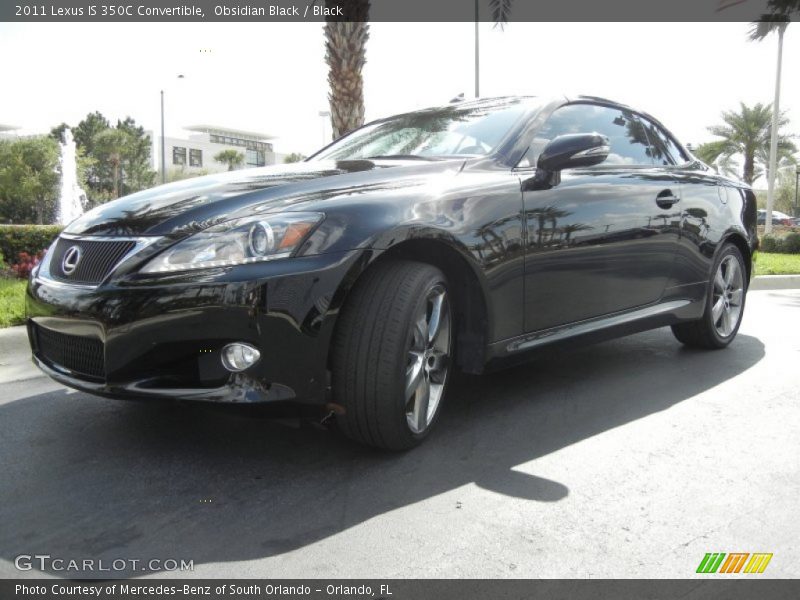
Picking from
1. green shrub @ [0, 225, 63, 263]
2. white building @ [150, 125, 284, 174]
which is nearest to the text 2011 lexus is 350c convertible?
green shrub @ [0, 225, 63, 263]

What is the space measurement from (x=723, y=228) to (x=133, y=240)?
3.79m

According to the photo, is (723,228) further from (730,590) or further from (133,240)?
(133,240)

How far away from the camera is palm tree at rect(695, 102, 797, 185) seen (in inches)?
1420

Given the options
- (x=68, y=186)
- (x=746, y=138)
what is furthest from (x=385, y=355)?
(x=68, y=186)

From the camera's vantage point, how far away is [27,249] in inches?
369

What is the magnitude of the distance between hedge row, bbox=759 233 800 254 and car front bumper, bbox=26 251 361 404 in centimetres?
2048

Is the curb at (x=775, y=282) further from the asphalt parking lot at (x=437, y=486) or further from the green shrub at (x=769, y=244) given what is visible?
the green shrub at (x=769, y=244)

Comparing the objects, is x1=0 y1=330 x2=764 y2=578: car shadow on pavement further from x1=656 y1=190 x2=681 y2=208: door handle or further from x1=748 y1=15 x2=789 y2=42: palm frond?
x1=748 y1=15 x2=789 y2=42: palm frond

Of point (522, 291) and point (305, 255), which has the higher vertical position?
point (305, 255)

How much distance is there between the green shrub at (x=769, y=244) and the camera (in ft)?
69.3

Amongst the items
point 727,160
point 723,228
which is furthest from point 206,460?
point 727,160

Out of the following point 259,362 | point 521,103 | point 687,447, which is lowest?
point 687,447

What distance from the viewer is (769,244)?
21469 mm

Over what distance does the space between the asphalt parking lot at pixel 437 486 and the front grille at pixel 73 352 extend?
0.37m
